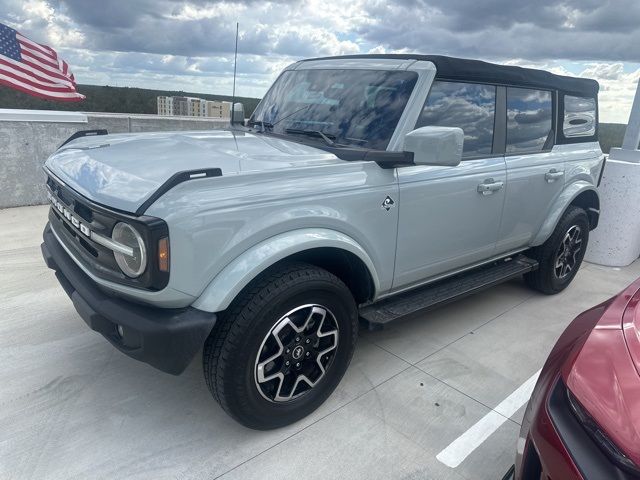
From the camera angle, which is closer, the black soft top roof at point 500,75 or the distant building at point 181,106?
the black soft top roof at point 500,75

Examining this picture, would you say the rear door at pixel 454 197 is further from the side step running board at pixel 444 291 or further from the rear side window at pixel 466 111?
the side step running board at pixel 444 291

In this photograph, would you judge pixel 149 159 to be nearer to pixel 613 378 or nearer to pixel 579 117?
pixel 613 378

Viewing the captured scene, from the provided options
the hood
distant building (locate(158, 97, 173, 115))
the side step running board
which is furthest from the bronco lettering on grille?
distant building (locate(158, 97, 173, 115))

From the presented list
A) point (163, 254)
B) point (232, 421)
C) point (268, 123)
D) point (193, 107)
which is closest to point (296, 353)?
point (232, 421)

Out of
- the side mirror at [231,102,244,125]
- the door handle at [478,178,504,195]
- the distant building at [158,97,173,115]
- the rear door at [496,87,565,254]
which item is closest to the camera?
the door handle at [478,178,504,195]

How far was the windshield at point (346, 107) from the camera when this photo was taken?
2980 millimetres

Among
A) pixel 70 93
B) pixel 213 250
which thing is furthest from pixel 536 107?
pixel 70 93

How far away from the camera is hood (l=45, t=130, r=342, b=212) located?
7.22 feet

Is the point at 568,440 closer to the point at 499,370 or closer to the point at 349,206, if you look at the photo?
the point at 349,206

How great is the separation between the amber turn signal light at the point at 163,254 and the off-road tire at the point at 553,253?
3.52m

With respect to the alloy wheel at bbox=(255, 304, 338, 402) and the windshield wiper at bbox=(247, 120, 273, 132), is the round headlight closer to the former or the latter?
the alloy wheel at bbox=(255, 304, 338, 402)

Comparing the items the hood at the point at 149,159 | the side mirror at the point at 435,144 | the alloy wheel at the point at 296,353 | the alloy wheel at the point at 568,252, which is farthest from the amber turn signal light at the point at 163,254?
the alloy wheel at the point at 568,252

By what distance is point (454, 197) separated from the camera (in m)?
3.19

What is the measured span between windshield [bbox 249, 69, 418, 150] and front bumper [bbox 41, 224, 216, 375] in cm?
147
